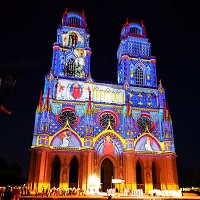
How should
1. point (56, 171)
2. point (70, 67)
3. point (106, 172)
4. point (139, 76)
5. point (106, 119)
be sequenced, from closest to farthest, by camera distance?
point (56, 171)
point (106, 172)
point (106, 119)
point (70, 67)
point (139, 76)

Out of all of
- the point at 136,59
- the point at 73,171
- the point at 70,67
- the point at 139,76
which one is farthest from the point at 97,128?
the point at 136,59

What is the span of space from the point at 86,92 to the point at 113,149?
10433 millimetres

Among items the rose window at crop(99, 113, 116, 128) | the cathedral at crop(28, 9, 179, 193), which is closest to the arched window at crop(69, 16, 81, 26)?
the cathedral at crop(28, 9, 179, 193)

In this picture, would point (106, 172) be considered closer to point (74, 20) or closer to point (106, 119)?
point (106, 119)

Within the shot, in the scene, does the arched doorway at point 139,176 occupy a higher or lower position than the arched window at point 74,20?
lower

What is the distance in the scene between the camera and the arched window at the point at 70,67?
44.0 m

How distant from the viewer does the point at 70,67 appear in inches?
1751

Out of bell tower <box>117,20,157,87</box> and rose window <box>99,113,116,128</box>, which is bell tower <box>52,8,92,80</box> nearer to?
bell tower <box>117,20,157,87</box>

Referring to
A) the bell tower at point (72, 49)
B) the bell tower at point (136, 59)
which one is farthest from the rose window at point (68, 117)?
the bell tower at point (136, 59)

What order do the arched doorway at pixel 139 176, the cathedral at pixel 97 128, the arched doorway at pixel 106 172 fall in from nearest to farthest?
the cathedral at pixel 97 128
the arched doorway at pixel 139 176
the arched doorway at pixel 106 172

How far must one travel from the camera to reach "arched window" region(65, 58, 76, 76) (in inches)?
1731

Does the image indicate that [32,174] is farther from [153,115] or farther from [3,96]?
[3,96]

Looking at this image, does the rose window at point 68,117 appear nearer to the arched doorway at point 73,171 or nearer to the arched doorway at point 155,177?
the arched doorway at point 73,171

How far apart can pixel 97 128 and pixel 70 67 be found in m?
12.5
